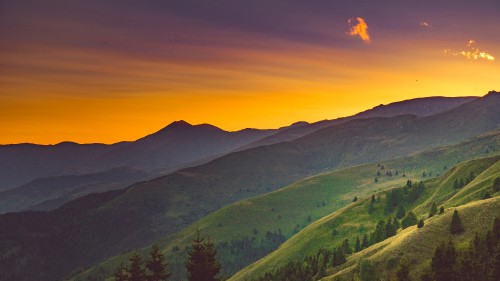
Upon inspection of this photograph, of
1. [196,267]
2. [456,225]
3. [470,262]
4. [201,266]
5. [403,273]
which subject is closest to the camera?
[196,267]

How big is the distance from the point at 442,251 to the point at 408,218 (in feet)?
288

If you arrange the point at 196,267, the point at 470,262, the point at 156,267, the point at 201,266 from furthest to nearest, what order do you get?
1. the point at 470,262
2. the point at 156,267
3. the point at 201,266
4. the point at 196,267

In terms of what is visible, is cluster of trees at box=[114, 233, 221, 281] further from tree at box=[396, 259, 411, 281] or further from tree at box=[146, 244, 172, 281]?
tree at box=[396, 259, 411, 281]

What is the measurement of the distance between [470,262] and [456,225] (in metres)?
29.7

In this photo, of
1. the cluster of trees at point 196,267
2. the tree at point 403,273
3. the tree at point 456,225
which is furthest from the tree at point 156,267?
the tree at point 456,225

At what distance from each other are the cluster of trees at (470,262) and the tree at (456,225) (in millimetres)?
18298

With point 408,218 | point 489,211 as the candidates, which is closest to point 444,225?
point 489,211

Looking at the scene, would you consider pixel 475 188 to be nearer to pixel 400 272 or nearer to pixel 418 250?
pixel 418 250

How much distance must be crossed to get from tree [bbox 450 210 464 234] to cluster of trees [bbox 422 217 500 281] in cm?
1830

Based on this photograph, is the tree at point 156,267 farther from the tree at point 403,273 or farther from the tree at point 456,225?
the tree at point 456,225

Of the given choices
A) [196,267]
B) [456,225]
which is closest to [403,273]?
[456,225]

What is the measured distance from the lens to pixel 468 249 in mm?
92125

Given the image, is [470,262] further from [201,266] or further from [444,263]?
[201,266]

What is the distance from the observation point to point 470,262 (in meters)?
86.8
